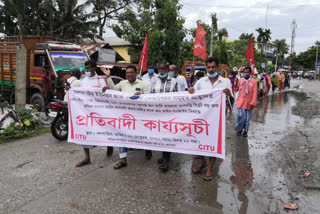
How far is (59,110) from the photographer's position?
6.28 m

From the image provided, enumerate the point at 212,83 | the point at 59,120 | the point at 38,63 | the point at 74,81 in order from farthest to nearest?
1. the point at 38,63
2. the point at 59,120
3. the point at 74,81
4. the point at 212,83

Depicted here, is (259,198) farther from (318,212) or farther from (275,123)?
(275,123)

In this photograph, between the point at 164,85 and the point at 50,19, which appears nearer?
the point at 164,85

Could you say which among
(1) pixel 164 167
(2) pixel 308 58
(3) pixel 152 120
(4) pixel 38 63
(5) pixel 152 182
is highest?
(2) pixel 308 58

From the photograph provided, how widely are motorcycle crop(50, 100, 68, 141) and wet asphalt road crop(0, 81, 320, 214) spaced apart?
36cm

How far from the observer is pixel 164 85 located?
4.66 metres

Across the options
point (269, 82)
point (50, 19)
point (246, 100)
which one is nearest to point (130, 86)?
point (246, 100)

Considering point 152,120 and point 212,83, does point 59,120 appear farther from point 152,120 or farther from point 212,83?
point 212,83

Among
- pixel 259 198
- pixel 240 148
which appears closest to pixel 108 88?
pixel 259 198

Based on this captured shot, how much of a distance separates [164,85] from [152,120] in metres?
0.66

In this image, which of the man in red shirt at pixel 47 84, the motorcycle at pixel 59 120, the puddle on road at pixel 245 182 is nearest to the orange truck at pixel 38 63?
the man in red shirt at pixel 47 84

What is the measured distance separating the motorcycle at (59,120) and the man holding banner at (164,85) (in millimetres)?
2583

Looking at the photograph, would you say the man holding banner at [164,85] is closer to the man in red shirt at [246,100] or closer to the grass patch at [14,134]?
the man in red shirt at [246,100]

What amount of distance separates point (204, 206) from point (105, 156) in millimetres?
2596
